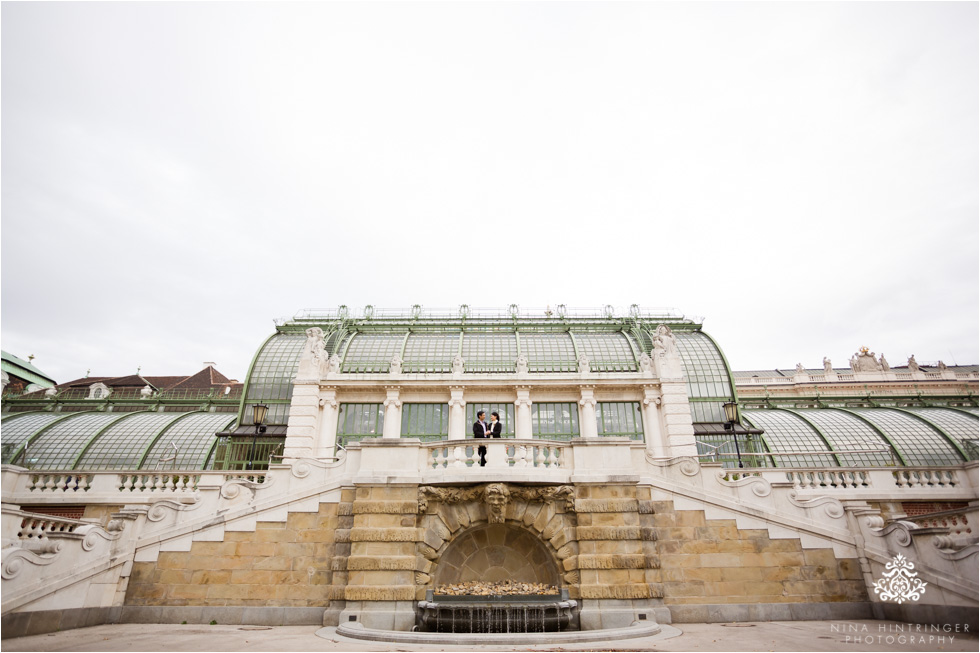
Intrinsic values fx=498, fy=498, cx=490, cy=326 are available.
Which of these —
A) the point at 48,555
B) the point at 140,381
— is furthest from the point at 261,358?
the point at 140,381

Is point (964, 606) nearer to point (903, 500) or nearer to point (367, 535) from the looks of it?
point (903, 500)

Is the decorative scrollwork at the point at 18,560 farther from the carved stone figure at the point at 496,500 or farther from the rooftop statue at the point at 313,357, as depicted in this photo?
the rooftop statue at the point at 313,357

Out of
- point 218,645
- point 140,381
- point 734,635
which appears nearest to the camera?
point 218,645

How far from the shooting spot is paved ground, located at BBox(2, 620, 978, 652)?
31.6ft

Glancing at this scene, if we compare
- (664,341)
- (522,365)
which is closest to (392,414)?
(522,365)

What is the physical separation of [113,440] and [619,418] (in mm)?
27773

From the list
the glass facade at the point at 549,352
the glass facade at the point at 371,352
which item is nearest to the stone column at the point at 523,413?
the glass facade at the point at 549,352

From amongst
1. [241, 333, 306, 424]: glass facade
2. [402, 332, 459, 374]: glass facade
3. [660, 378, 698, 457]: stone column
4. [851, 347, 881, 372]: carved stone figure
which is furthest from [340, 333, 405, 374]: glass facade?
[851, 347, 881, 372]: carved stone figure

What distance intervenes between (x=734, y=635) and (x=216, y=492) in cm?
1395

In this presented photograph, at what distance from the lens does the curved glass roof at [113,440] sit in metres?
26.5

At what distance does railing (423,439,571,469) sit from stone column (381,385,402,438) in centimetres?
1223

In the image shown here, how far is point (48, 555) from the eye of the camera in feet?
39.2

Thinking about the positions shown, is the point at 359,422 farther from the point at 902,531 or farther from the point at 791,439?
the point at 791,439

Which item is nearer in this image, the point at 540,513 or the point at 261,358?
the point at 540,513
